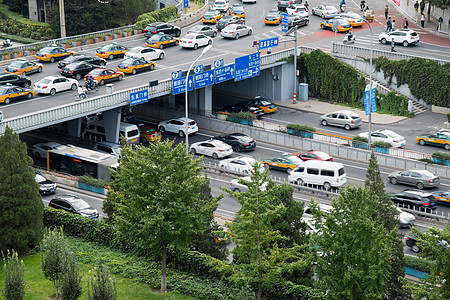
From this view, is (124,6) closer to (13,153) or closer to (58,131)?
(58,131)

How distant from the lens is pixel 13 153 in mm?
35438

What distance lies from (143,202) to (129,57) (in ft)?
125

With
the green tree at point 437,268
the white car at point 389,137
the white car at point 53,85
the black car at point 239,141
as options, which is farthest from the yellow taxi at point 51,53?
the green tree at point 437,268

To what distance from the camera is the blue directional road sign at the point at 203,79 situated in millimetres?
63034

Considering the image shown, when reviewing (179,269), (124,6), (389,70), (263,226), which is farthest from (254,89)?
(263,226)

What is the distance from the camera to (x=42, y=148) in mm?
56344

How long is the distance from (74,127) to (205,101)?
1266cm

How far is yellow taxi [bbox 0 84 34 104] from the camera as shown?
56.3m

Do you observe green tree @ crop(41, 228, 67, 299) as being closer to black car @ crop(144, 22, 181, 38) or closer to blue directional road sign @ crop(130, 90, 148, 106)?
blue directional road sign @ crop(130, 90, 148, 106)

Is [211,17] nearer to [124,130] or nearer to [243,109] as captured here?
[243,109]

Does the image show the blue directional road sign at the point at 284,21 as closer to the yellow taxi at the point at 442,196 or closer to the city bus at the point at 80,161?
the city bus at the point at 80,161

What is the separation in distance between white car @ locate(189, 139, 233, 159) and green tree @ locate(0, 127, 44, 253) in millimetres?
23077

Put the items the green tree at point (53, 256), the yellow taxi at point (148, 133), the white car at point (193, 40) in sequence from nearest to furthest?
the green tree at point (53, 256) → the yellow taxi at point (148, 133) → the white car at point (193, 40)

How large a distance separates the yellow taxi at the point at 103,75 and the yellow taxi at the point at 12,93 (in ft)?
17.0
